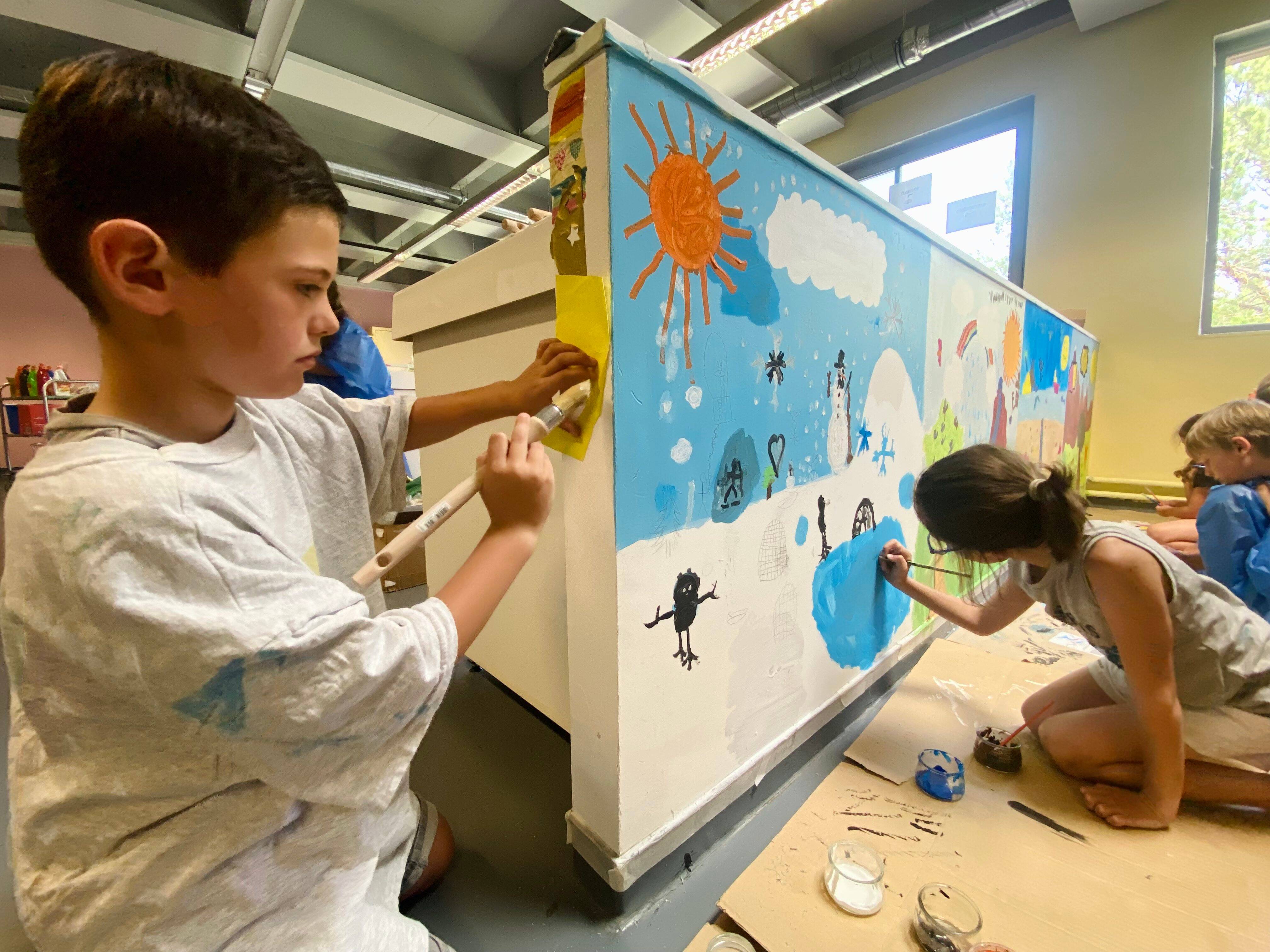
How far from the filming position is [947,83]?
2678mm

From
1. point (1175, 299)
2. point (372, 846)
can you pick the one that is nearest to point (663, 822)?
point (372, 846)

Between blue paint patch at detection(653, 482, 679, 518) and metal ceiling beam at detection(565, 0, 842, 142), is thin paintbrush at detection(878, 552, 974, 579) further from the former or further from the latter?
metal ceiling beam at detection(565, 0, 842, 142)

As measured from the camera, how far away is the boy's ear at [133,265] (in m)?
0.33

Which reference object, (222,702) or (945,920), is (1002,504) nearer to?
(945,920)

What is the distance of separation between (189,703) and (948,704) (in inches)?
49.5

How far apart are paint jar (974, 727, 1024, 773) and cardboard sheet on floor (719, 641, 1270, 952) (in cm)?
2

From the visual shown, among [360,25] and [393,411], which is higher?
[360,25]

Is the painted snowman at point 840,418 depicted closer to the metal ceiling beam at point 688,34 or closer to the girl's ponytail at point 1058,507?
the girl's ponytail at point 1058,507

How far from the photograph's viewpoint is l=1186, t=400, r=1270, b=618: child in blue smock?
1111 mm

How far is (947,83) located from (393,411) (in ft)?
11.2

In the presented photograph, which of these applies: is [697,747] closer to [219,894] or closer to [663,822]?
[663,822]

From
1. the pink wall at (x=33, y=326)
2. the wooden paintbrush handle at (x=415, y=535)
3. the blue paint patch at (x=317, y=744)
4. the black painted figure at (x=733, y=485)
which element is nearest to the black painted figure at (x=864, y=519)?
the black painted figure at (x=733, y=485)

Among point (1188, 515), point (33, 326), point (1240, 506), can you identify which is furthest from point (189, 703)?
point (33, 326)

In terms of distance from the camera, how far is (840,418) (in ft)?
2.85
